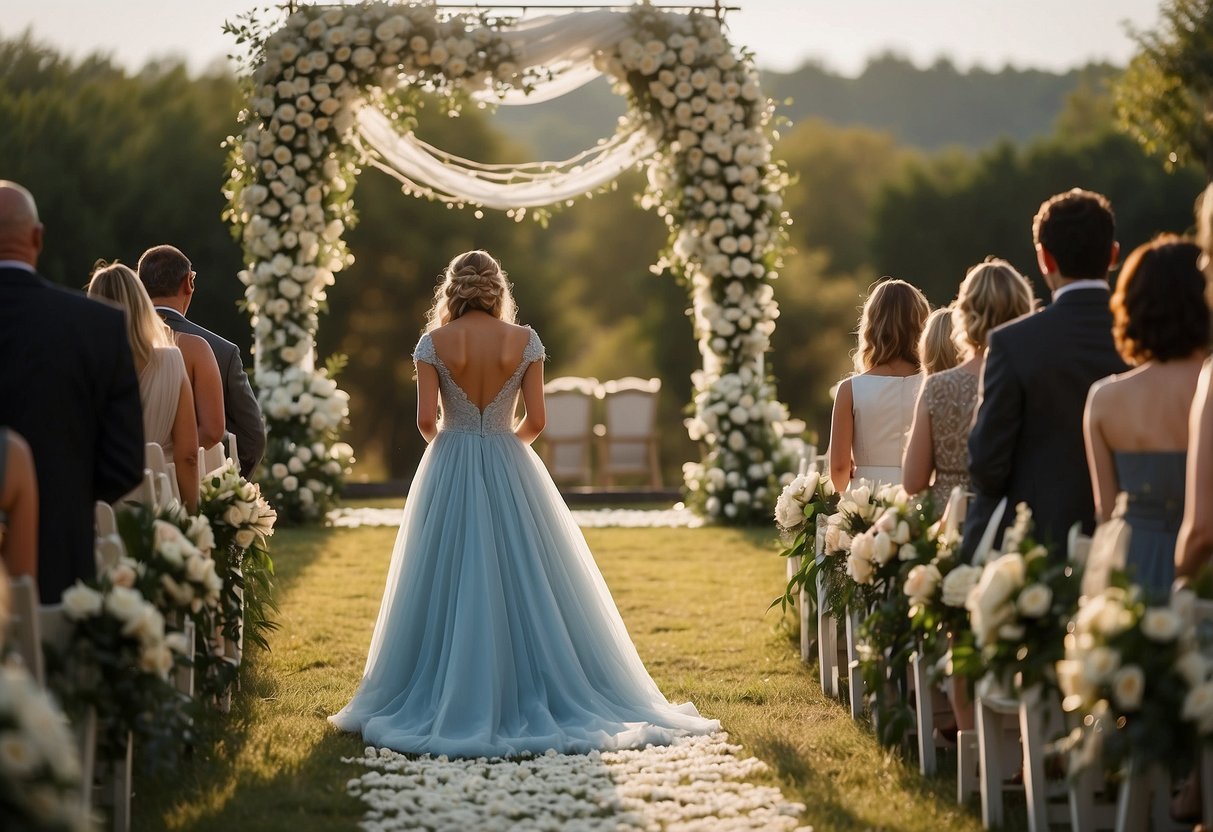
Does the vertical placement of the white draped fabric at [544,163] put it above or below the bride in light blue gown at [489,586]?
above

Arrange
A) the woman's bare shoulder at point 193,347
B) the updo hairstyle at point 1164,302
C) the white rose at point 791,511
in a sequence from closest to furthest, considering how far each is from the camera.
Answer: the updo hairstyle at point 1164,302, the woman's bare shoulder at point 193,347, the white rose at point 791,511

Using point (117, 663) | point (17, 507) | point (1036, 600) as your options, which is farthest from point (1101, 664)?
point (17, 507)

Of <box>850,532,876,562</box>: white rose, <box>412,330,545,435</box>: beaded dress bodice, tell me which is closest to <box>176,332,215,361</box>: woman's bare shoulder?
<box>412,330,545,435</box>: beaded dress bodice

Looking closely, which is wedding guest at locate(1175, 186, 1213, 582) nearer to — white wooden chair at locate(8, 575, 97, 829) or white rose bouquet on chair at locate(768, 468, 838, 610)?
white wooden chair at locate(8, 575, 97, 829)

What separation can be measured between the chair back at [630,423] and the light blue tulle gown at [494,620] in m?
12.5

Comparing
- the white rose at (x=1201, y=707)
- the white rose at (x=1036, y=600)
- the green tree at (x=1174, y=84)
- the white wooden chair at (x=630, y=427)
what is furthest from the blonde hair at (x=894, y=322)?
the white wooden chair at (x=630, y=427)

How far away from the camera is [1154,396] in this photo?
4.25 m

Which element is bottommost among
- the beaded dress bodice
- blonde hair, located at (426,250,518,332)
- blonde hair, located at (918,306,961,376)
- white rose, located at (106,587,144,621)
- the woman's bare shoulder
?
white rose, located at (106,587,144,621)

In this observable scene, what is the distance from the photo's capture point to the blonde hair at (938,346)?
5906 millimetres

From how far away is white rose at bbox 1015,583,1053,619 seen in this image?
4086 mm

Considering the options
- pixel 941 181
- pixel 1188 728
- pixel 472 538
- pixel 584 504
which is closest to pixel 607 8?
pixel 584 504

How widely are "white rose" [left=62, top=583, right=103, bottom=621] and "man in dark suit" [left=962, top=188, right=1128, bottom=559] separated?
Answer: 2.61 m

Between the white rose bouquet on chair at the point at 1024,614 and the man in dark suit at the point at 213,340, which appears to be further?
the man in dark suit at the point at 213,340

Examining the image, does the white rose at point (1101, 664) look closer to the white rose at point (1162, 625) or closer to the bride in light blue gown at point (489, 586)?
the white rose at point (1162, 625)
